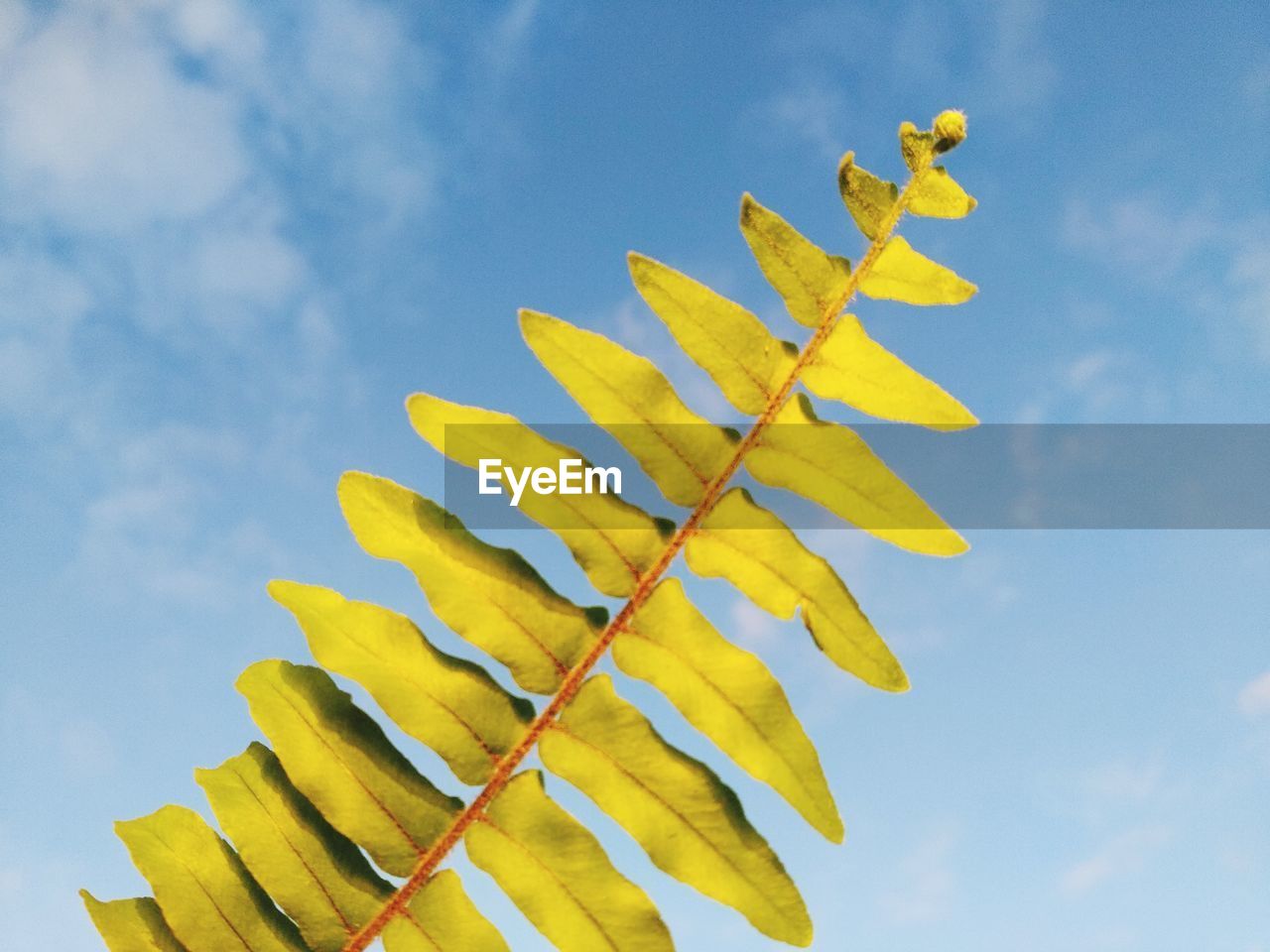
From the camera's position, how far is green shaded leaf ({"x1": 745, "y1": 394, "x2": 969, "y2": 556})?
91.0 inches

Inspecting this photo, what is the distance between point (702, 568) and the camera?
236 cm

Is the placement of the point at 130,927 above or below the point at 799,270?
below

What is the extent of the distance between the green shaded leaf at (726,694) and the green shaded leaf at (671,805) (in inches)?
3.1

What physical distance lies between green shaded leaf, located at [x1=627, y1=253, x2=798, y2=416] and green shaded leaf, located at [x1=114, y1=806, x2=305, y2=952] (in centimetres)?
140

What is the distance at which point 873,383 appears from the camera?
7.70 feet

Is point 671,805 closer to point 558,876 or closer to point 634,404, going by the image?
point 558,876

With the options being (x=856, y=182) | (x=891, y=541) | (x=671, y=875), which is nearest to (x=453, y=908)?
(x=671, y=875)

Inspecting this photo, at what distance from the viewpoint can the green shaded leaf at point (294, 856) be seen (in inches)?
96.7

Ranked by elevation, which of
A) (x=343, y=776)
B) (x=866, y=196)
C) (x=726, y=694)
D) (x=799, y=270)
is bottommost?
(x=343, y=776)

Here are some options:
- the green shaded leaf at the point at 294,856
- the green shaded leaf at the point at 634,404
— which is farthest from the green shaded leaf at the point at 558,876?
the green shaded leaf at the point at 634,404

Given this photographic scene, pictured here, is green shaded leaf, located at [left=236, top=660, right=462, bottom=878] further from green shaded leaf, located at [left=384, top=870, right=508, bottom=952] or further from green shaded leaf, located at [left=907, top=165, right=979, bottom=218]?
green shaded leaf, located at [left=907, top=165, right=979, bottom=218]

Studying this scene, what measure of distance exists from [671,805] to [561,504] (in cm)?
62

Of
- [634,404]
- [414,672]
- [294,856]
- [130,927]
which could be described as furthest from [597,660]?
[130,927]

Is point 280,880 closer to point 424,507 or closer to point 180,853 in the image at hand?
point 180,853
